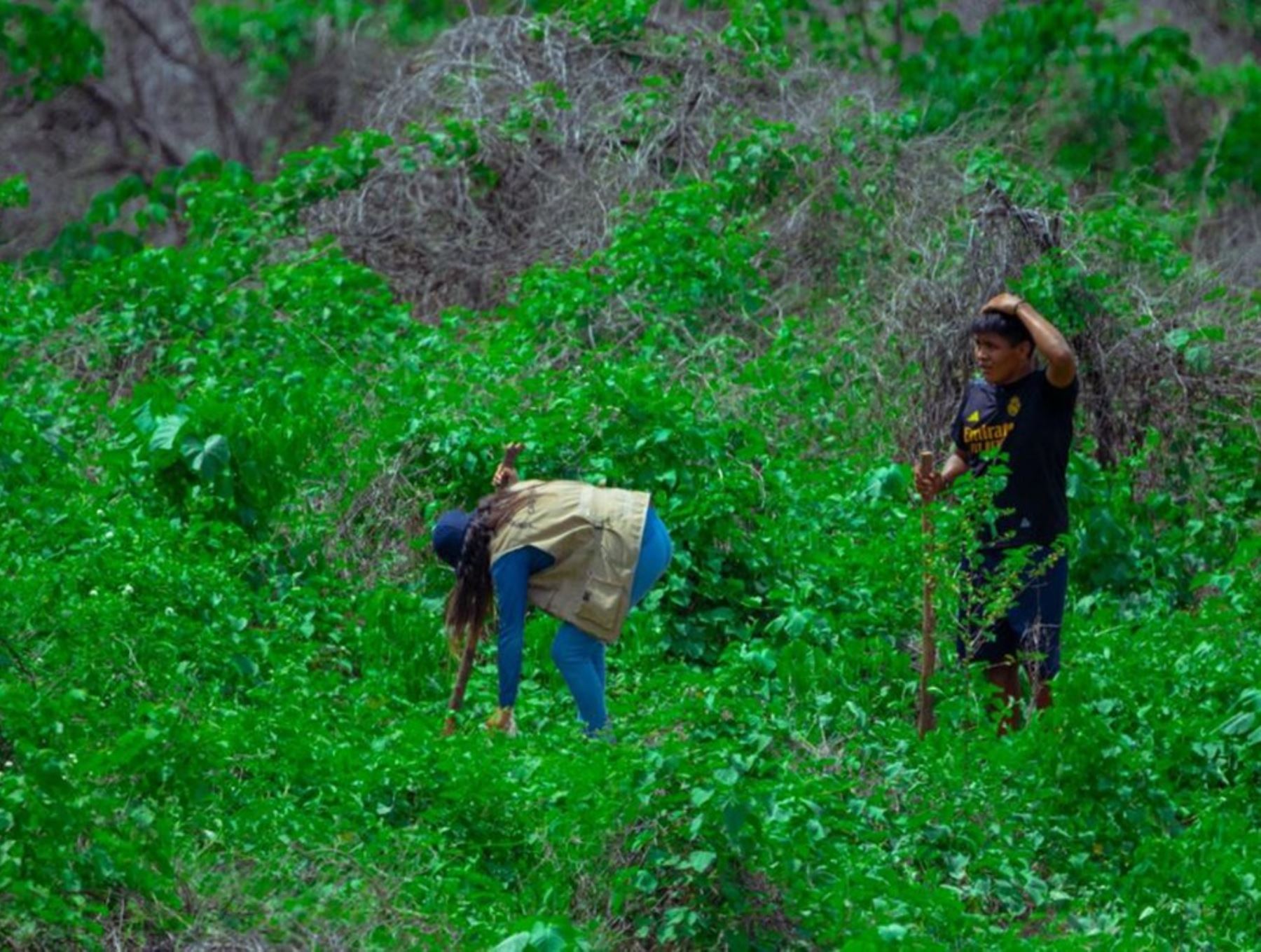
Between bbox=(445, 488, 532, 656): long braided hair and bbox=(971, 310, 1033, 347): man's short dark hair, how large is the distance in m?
1.71

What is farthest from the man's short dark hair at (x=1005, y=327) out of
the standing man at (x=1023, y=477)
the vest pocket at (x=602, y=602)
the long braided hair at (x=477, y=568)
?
the long braided hair at (x=477, y=568)

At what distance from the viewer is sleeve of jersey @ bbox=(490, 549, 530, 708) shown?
7.20 m

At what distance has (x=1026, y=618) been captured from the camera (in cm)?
779

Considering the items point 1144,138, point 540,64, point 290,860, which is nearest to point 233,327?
point 540,64

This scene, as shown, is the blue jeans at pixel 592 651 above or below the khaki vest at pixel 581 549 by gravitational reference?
below

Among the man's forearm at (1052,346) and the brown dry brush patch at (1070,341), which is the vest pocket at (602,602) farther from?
the brown dry brush patch at (1070,341)

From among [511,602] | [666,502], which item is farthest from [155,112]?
[511,602]

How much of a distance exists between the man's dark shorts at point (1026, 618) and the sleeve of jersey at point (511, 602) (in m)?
1.53

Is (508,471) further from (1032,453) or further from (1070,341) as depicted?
(1070,341)

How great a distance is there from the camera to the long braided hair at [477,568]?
7.28 metres

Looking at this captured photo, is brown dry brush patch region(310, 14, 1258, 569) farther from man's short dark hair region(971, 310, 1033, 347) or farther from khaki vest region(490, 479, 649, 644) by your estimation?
man's short dark hair region(971, 310, 1033, 347)

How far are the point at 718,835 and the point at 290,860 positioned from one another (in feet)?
3.66

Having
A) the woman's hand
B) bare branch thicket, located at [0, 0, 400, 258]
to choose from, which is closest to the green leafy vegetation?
the woman's hand

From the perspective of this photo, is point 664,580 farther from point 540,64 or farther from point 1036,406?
point 540,64
